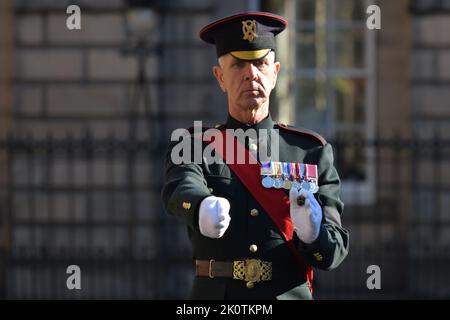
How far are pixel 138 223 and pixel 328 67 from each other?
7.58 feet

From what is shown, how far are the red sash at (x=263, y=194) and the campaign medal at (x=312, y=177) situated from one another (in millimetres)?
104

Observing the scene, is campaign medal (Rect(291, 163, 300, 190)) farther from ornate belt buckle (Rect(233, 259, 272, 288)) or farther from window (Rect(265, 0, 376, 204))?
window (Rect(265, 0, 376, 204))

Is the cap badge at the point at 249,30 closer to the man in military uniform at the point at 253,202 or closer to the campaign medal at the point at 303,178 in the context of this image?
the man in military uniform at the point at 253,202

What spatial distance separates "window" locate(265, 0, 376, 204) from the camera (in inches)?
419

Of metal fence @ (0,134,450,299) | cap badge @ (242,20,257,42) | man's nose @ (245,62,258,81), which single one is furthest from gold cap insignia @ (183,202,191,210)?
metal fence @ (0,134,450,299)

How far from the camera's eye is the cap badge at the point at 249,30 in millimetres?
4246

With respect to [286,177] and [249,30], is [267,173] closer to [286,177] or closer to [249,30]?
[286,177]

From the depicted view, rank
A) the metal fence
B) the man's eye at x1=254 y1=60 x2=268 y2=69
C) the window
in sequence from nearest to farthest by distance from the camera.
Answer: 1. the man's eye at x1=254 y1=60 x2=268 y2=69
2. the metal fence
3. the window

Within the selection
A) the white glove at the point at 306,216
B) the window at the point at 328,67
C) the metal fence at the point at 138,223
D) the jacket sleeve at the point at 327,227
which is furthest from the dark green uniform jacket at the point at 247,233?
the window at the point at 328,67

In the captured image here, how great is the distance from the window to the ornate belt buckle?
648 cm

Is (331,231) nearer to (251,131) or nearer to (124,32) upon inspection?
(251,131)

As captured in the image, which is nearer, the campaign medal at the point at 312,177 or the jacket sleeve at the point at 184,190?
the jacket sleeve at the point at 184,190

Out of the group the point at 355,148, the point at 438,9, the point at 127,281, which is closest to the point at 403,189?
Result: the point at 355,148

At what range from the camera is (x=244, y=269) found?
416cm
